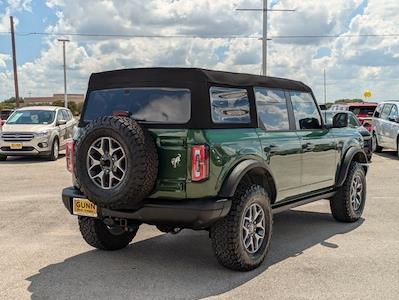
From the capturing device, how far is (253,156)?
206 inches

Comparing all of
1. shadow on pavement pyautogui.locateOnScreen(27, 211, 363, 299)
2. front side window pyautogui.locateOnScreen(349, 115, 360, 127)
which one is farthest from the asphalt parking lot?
front side window pyautogui.locateOnScreen(349, 115, 360, 127)

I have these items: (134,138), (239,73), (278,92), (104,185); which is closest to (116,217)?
(104,185)

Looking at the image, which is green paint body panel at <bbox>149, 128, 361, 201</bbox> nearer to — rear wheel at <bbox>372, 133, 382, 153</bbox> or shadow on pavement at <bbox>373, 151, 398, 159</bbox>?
shadow on pavement at <bbox>373, 151, 398, 159</bbox>

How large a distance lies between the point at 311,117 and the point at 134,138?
113 inches

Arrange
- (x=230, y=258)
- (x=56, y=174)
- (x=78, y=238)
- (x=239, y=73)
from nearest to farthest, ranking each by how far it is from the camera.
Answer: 1. (x=230, y=258)
2. (x=239, y=73)
3. (x=78, y=238)
4. (x=56, y=174)

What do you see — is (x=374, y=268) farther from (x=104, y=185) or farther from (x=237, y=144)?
(x=104, y=185)

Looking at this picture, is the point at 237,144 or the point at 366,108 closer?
the point at 237,144

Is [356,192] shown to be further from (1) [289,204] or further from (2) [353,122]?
(2) [353,122]

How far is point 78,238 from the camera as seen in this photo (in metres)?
6.48

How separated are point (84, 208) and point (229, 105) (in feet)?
5.64

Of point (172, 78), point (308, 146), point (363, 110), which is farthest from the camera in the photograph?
point (363, 110)

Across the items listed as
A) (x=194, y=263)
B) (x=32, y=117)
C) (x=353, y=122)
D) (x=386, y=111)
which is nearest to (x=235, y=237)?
(x=194, y=263)

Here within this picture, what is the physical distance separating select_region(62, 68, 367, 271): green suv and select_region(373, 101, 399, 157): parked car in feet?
36.1

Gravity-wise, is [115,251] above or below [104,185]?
below
